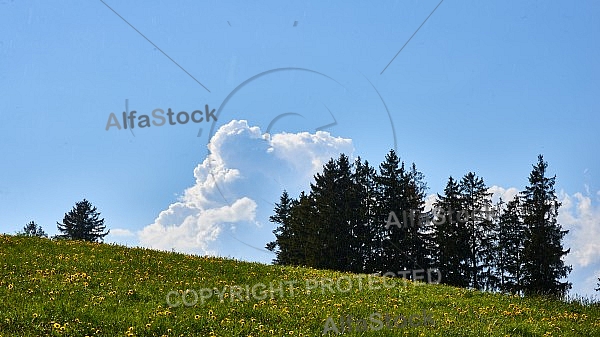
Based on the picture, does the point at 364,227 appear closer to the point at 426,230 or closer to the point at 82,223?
the point at 426,230

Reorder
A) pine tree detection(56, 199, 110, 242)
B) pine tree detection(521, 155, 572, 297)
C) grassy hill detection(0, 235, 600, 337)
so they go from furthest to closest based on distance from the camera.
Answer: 1. pine tree detection(56, 199, 110, 242)
2. pine tree detection(521, 155, 572, 297)
3. grassy hill detection(0, 235, 600, 337)

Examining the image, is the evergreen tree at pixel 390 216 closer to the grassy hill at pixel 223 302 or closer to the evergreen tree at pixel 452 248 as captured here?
the evergreen tree at pixel 452 248

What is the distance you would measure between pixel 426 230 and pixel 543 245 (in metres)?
9.33

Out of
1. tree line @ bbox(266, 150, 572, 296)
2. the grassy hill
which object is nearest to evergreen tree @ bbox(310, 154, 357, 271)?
tree line @ bbox(266, 150, 572, 296)

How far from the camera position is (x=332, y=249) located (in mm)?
47312

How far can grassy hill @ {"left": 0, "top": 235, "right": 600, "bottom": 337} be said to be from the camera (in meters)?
13.2

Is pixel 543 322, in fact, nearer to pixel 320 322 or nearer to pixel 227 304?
pixel 320 322

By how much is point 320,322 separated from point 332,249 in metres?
33.3

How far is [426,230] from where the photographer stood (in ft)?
154

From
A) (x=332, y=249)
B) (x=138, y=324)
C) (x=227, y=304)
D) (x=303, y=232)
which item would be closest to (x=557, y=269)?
(x=332, y=249)

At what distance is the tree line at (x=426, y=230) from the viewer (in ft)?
144

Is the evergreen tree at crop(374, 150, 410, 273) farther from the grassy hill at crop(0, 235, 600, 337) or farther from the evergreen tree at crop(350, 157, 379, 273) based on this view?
the grassy hill at crop(0, 235, 600, 337)

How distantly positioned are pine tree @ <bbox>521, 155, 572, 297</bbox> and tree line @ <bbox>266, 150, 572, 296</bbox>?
0.07 metres

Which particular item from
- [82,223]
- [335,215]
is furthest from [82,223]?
[335,215]
